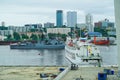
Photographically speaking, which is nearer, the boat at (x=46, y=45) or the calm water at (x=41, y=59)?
the calm water at (x=41, y=59)

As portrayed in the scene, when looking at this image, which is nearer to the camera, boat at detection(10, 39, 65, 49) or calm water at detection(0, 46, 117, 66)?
calm water at detection(0, 46, 117, 66)

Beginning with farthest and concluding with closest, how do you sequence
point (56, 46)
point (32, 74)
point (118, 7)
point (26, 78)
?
point (56, 46)
point (32, 74)
point (26, 78)
point (118, 7)

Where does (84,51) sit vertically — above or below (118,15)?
below

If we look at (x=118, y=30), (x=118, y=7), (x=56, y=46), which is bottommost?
(x=56, y=46)

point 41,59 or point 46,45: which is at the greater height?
point 41,59

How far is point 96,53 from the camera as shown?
6494 cm

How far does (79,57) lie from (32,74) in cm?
3041

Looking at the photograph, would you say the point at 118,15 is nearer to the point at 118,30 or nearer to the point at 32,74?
the point at 118,30

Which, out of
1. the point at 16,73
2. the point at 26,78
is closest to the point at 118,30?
the point at 26,78

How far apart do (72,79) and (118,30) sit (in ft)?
20.4

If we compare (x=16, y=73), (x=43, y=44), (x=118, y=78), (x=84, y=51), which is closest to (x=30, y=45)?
(x=43, y=44)

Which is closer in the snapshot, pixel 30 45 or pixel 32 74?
pixel 32 74

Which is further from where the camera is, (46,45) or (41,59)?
(46,45)

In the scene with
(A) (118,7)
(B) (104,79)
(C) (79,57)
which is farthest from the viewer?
(C) (79,57)
